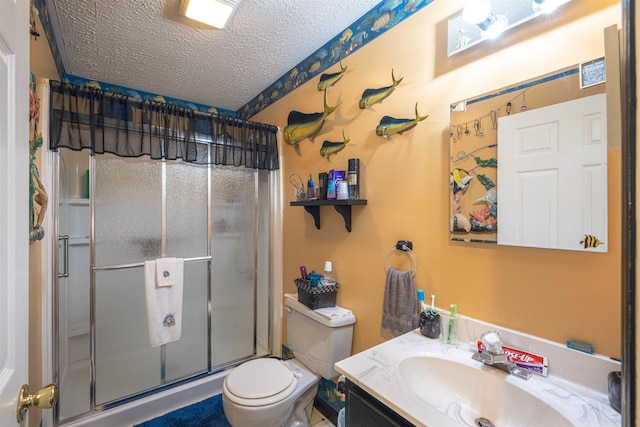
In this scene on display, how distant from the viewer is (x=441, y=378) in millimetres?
1041

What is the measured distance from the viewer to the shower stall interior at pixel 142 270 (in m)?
1.84

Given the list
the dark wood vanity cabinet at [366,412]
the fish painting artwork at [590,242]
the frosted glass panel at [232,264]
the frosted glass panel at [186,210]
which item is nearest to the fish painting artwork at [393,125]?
the fish painting artwork at [590,242]

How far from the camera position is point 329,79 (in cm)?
177

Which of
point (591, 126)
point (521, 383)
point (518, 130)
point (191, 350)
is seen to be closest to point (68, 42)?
point (191, 350)

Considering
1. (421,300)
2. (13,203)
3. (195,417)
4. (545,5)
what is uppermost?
(545,5)

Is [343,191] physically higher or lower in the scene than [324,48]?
lower

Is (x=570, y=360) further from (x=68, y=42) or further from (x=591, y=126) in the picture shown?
(x=68, y=42)

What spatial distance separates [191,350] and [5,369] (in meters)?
1.78

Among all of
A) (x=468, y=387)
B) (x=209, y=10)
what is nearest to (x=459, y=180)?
(x=468, y=387)

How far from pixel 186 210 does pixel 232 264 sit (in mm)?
557

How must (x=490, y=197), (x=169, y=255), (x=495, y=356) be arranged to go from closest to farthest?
1. (x=495, y=356)
2. (x=490, y=197)
3. (x=169, y=255)

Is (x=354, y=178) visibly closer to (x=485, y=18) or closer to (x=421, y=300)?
(x=421, y=300)

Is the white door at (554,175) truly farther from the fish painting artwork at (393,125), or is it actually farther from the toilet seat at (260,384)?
the toilet seat at (260,384)

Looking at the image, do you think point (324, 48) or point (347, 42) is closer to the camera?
point (347, 42)
